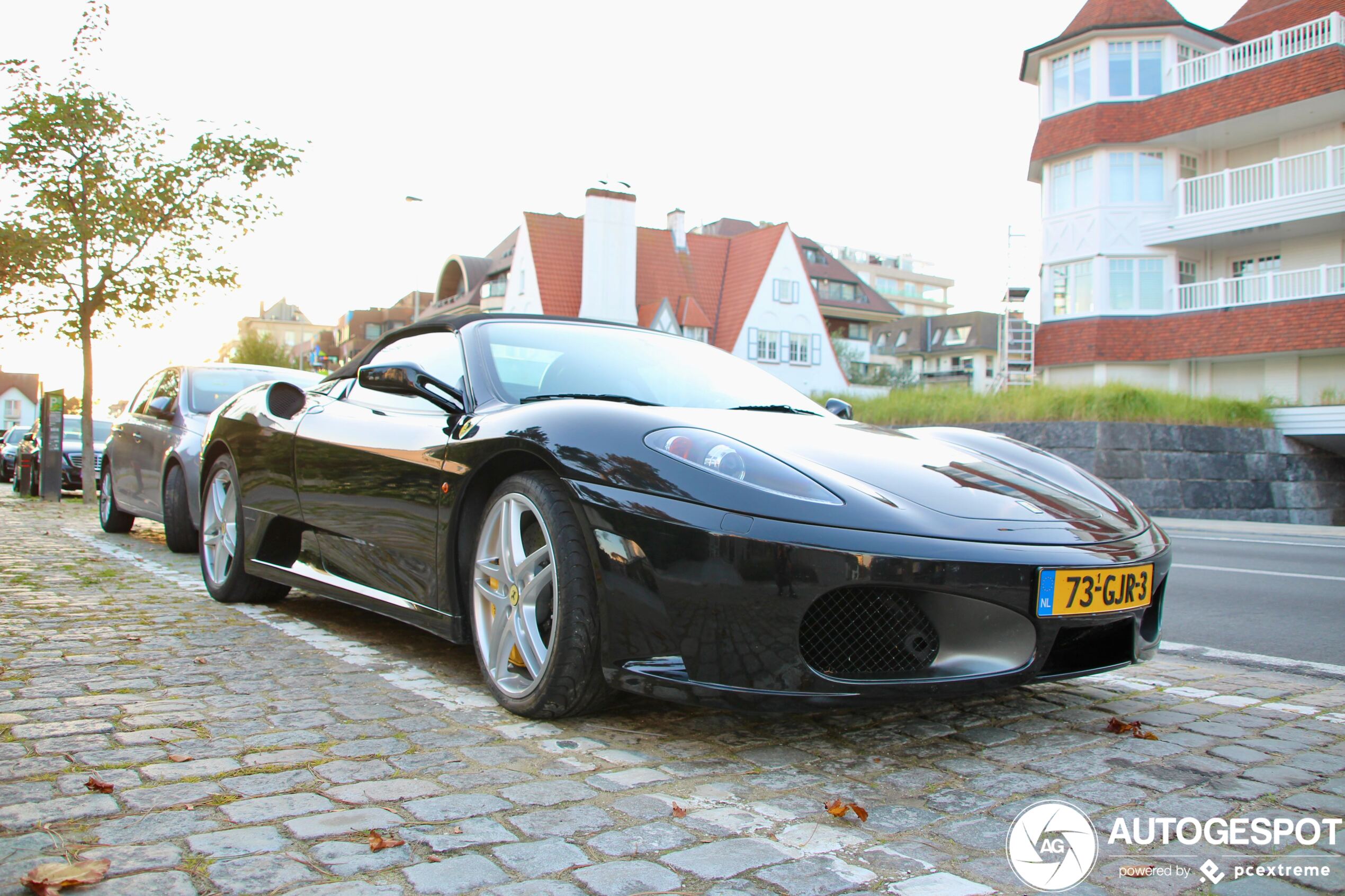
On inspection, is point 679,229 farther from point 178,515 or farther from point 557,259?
point 178,515

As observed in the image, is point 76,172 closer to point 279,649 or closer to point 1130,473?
point 279,649

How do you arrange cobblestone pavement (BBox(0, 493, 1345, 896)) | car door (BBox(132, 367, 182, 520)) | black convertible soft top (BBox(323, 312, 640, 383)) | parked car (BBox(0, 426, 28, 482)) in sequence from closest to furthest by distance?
1. cobblestone pavement (BBox(0, 493, 1345, 896))
2. black convertible soft top (BBox(323, 312, 640, 383))
3. car door (BBox(132, 367, 182, 520))
4. parked car (BBox(0, 426, 28, 482))

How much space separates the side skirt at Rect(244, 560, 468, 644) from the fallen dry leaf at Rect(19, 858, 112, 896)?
149 cm

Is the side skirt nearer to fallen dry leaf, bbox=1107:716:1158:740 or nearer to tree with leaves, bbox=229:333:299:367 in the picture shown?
fallen dry leaf, bbox=1107:716:1158:740

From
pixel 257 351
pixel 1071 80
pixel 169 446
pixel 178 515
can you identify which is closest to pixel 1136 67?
pixel 1071 80

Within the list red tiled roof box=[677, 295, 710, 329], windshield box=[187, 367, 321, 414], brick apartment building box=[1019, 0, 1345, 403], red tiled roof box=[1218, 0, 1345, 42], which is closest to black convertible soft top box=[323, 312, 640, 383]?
windshield box=[187, 367, 321, 414]

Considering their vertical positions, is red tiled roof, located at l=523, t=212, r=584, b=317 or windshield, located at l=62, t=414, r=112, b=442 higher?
red tiled roof, located at l=523, t=212, r=584, b=317

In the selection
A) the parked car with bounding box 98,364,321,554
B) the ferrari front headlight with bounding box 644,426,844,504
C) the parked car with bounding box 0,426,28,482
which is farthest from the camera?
the parked car with bounding box 0,426,28,482

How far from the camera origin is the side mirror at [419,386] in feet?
11.8

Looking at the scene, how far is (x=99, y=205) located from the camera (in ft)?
51.5

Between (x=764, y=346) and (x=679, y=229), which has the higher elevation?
(x=679, y=229)

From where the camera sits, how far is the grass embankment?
18.7 meters

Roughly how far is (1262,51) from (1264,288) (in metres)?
6.60

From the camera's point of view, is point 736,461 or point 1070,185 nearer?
point 736,461
